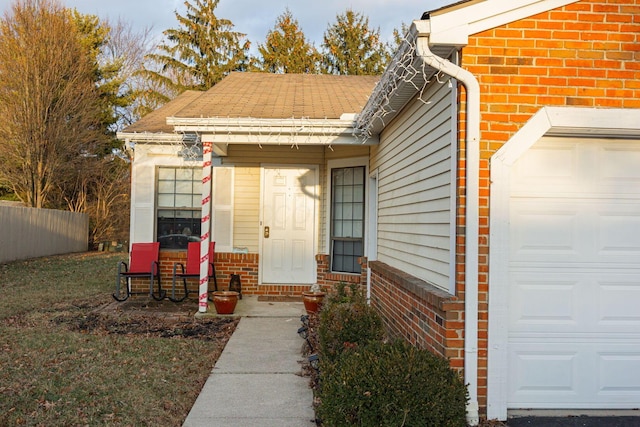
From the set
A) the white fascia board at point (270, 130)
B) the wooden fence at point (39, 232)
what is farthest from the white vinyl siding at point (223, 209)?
the wooden fence at point (39, 232)

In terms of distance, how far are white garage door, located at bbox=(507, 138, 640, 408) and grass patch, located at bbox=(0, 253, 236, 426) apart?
268cm

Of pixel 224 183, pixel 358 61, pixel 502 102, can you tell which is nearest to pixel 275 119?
pixel 224 183

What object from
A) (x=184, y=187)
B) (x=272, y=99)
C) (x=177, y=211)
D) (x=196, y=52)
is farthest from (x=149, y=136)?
(x=196, y=52)

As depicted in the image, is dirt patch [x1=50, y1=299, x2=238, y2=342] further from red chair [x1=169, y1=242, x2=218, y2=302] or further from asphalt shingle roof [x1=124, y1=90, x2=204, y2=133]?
asphalt shingle roof [x1=124, y1=90, x2=204, y2=133]

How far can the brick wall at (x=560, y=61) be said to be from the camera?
3672 millimetres

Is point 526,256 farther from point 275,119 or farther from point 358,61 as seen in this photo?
point 358,61

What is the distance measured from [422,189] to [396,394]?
2.22 m

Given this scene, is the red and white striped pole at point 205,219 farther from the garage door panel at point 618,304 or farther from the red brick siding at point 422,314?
the garage door panel at point 618,304

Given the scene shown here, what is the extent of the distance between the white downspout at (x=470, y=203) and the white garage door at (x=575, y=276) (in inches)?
15.1

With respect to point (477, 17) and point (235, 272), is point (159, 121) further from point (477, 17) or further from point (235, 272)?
point (477, 17)

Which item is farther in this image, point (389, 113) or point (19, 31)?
point (19, 31)

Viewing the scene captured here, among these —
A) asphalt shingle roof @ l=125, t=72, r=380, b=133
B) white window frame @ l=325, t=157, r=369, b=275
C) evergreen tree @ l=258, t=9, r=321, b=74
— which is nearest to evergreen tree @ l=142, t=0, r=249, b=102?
evergreen tree @ l=258, t=9, r=321, b=74

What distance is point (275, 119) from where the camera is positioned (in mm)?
6941

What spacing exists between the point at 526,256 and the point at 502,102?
3.72 feet
